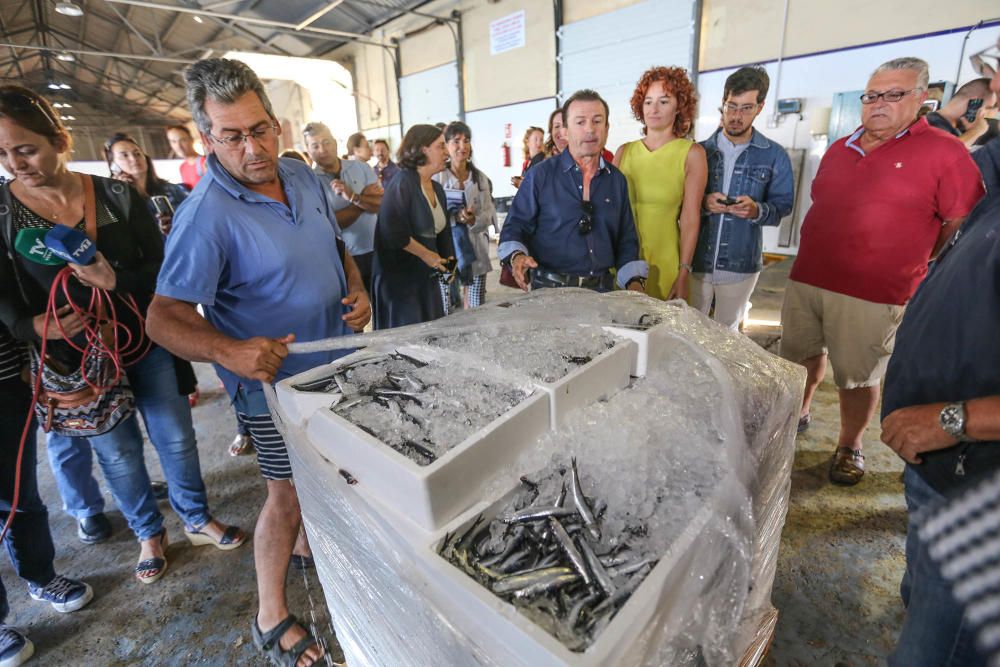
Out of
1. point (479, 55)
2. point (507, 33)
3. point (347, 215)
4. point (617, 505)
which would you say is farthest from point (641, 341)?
point (479, 55)

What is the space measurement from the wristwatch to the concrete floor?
1.10m

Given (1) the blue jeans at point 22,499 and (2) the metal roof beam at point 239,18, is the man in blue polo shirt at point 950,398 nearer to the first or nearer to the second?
(1) the blue jeans at point 22,499

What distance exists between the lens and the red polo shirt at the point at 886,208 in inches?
76.2

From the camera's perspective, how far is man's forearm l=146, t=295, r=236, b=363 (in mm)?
1229

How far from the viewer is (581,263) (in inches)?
90.3

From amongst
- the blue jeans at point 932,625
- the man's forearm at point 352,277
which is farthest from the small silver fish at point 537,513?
the man's forearm at point 352,277

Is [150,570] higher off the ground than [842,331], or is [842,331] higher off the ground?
[842,331]

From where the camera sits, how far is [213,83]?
1288 millimetres

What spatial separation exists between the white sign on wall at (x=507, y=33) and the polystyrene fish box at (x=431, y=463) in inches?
383

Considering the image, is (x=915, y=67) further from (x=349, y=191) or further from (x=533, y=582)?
(x=349, y=191)

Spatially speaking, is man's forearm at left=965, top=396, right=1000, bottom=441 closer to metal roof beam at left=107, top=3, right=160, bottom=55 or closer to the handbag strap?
the handbag strap

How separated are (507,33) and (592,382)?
9.91 m

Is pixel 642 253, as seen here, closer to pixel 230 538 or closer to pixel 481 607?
pixel 481 607

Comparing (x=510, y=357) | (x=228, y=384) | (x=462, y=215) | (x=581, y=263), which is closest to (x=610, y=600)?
(x=510, y=357)
